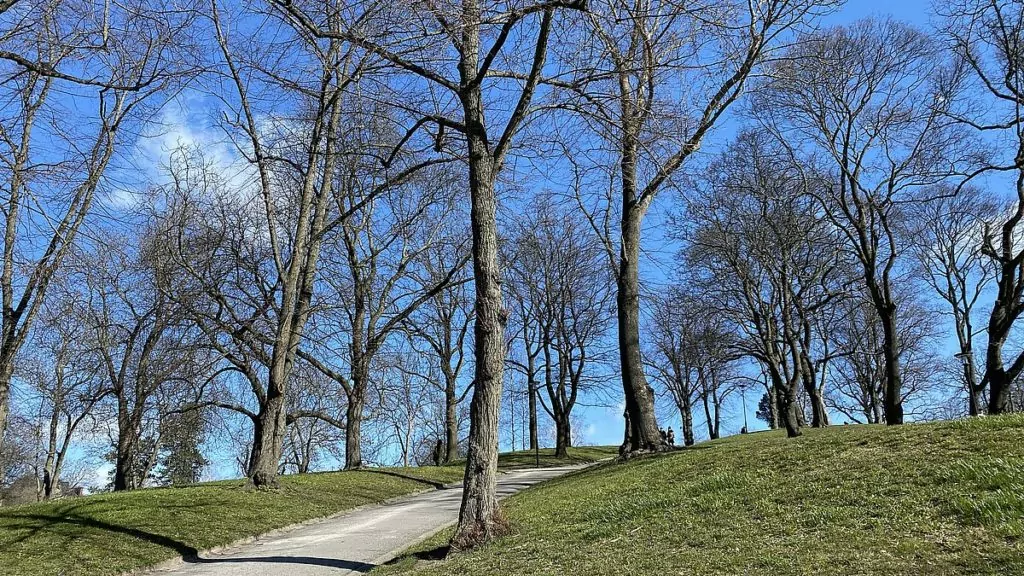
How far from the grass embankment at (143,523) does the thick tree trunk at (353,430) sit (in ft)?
16.4

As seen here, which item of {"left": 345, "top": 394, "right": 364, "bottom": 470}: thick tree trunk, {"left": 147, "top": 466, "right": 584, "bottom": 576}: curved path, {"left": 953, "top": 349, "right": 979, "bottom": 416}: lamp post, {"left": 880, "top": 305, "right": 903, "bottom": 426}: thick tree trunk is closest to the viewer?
{"left": 147, "top": 466, "right": 584, "bottom": 576}: curved path

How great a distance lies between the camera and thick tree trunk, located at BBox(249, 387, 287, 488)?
16000 millimetres

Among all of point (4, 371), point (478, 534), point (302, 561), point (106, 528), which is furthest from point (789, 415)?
point (4, 371)

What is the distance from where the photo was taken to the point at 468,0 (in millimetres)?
6551

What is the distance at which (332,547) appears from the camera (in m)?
10.4

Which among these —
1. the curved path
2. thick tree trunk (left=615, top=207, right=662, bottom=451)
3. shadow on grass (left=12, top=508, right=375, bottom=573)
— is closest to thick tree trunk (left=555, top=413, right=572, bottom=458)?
thick tree trunk (left=615, top=207, right=662, bottom=451)

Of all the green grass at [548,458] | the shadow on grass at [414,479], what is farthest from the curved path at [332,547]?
the green grass at [548,458]

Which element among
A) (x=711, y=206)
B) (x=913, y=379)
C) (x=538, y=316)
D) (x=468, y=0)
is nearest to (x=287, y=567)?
(x=468, y=0)

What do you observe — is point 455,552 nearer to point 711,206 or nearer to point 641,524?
point 641,524

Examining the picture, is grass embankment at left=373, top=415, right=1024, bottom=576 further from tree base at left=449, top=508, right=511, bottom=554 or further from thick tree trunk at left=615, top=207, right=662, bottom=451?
thick tree trunk at left=615, top=207, right=662, bottom=451

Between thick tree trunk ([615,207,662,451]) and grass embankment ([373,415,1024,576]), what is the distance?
5902 mm

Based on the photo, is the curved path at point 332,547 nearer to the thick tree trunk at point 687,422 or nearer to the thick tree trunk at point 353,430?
the thick tree trunk at point 353,430

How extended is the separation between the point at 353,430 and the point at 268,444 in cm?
696

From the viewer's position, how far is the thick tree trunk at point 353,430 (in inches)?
902
